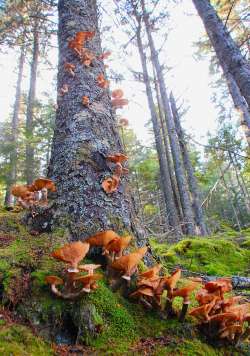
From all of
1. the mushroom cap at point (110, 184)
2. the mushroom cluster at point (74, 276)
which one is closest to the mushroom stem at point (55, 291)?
the mushroom cluster at point (74, 276)

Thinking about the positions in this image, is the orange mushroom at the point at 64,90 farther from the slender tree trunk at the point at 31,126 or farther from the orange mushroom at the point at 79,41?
the slender tree trunk at the point at 31,126

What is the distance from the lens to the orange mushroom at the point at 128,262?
196 centimetres

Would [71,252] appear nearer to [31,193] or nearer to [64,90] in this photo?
[31,193]

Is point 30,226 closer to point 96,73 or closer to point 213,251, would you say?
point 96,73

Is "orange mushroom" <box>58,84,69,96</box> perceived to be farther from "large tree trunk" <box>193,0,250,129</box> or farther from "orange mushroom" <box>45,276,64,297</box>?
"large tree trunk" <box>193,0,250,129</box>

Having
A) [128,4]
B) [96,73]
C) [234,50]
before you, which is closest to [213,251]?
[234,50]

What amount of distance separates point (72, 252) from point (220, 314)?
3.28 feet

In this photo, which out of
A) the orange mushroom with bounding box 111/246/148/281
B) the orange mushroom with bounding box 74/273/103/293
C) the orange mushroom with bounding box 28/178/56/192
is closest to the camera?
the orange mushroom with bounding box 74/273/103/293

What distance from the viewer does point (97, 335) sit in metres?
1.82

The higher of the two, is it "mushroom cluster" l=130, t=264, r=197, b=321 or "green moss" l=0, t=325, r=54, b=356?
"mushroom cluster" l=130, t=264, r=197, b=321

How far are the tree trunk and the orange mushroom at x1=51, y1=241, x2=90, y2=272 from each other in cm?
436

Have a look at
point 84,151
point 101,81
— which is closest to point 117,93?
point 101,81

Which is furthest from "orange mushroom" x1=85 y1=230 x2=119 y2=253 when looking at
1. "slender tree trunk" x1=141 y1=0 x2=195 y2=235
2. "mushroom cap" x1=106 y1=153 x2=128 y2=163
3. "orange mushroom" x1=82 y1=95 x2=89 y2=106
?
"slender tree trunk" x1=141 y1=0 x2=195 y2=235

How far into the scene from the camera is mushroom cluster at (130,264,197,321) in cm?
199
